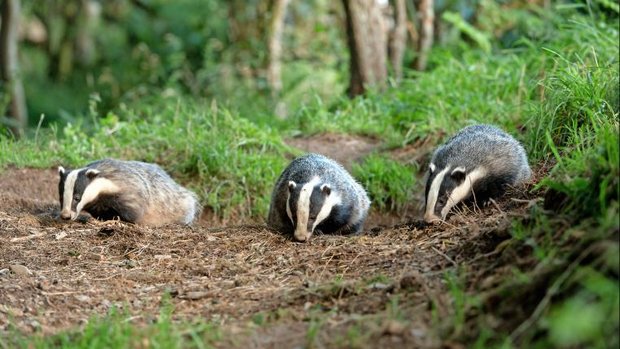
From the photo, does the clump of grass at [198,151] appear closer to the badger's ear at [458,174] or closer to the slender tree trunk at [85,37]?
the badger's ear at [458,174]

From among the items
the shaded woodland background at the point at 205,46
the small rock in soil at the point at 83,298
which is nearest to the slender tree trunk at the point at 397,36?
the shaded woodland background at the point at 205,46

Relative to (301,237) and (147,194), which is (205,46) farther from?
(301,237)

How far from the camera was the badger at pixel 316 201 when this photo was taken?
5969 millimetres

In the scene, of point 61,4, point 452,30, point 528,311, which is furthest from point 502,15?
point 528,311

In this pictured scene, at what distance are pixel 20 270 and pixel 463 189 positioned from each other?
298 cm

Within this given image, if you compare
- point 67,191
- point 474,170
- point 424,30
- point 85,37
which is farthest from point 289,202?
point 85,37

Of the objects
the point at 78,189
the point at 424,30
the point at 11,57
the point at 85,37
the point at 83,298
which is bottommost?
the point at 83,298

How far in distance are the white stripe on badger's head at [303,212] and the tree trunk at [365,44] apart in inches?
158

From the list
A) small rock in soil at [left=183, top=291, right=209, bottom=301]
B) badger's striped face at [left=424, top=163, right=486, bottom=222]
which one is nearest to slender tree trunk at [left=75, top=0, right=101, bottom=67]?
badger's striped face at [left=424, top=163, right=486, bottom=222]

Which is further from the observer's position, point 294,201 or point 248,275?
point 294,201

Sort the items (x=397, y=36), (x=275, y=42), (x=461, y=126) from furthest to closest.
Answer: (x=275, y=42)
(x=397, y=36)
(x=461, y=126)

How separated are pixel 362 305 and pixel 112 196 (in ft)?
11.1

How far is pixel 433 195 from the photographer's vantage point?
5852 millimetres

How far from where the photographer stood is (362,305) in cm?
384
